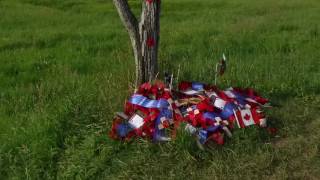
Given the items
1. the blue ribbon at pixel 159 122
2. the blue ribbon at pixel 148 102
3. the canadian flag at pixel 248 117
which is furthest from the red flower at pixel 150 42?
the canadian flag at pixel 248 117

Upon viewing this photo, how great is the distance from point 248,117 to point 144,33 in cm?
157

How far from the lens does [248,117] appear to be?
536 centimetres

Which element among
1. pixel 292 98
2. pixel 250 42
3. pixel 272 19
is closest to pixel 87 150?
pixel 292 98

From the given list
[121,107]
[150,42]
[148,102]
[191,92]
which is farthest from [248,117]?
[150,42]

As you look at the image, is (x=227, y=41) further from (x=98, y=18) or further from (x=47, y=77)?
(x=98, y=18)

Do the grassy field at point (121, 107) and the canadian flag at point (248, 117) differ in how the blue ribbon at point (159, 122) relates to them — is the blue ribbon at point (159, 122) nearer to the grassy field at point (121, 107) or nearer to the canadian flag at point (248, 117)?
the grassy field at point (121, 107)

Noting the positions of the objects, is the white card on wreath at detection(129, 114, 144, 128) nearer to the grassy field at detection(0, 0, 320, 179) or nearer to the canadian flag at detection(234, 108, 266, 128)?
the grassy field at detection(0, 0, 320, 179)

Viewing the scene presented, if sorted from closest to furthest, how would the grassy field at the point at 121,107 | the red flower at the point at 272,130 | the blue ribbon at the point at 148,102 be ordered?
the grassy field at the point at 121,107 < the red flower at the point at 272,130 < the blue ribbon at the point at 148,102

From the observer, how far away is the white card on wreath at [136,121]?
17.5 feet

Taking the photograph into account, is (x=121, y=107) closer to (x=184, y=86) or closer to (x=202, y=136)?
(x=184, y=86)

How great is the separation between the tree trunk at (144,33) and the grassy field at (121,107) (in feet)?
1.16

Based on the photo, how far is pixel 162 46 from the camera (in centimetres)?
1126

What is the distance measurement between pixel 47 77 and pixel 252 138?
4310 mm

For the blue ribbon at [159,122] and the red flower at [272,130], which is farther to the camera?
the red flower at [272,130]
